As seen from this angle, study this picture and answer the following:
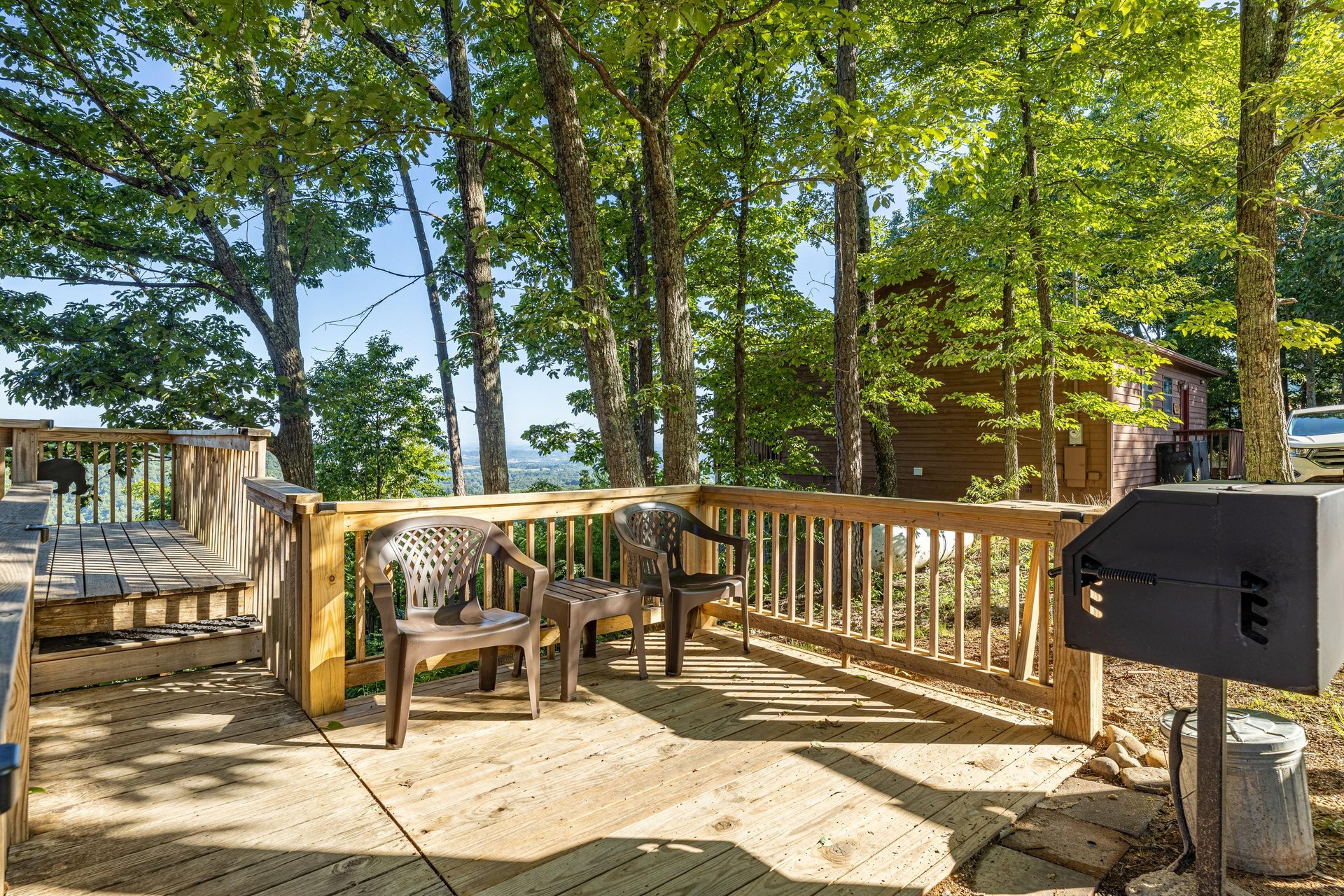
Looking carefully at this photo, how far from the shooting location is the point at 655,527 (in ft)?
13.8

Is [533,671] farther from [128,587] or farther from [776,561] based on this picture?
[128,587]

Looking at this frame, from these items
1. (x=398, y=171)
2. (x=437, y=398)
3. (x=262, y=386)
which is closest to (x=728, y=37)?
(x=262, y=386)

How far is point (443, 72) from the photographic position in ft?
37.3

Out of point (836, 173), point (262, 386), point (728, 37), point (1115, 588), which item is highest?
point (728, 37)

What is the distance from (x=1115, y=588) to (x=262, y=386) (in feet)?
33.4

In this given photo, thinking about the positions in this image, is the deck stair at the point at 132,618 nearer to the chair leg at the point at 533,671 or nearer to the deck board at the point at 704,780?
the deck board at the point at 704,780

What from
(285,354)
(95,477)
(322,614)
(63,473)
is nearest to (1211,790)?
Answer: (322,614)

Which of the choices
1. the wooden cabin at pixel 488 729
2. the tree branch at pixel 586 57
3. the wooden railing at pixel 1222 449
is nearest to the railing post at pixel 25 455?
the wooden cabin at pixel 488 729

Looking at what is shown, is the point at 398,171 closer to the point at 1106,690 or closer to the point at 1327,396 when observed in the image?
the point at 1106,690

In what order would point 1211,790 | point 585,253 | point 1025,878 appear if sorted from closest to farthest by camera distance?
1. point 1211,790
2. point 1025,878
3. point 585,253

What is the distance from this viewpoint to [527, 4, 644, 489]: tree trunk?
5.11 metres

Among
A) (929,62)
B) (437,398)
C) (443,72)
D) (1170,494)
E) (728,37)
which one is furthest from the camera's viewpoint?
(437,398)

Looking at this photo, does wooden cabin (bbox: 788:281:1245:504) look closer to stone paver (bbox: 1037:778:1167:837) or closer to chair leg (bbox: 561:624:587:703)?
chair leg (bbox: 561:624:587:703)

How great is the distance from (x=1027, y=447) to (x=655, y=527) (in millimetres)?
10795
